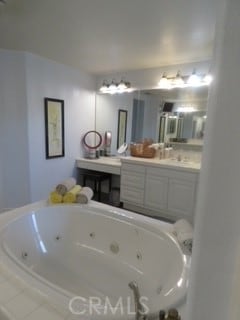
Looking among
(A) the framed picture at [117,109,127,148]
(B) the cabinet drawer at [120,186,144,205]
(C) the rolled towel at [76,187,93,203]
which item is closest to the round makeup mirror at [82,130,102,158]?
(A) the framed picture at [117,109,127,148]

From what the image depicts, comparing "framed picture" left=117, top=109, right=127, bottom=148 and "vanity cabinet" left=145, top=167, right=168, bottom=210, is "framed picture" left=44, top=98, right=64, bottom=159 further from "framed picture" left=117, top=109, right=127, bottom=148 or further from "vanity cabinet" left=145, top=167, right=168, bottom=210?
"vanity cabinet" left=145, top=167, right=168, bottom=210

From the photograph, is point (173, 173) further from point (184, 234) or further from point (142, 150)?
point (184, 234)

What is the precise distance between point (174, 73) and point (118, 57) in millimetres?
918

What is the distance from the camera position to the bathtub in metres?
1.81

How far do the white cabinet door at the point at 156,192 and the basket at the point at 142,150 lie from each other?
1.50 feet

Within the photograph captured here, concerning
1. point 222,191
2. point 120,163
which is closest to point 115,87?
point 120,163

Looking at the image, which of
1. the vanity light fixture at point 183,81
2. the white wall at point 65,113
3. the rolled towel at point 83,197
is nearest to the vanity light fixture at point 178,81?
the vanity light fixture at point 183,81

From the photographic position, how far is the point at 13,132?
10.4ft

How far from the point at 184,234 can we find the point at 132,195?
5.87 ft

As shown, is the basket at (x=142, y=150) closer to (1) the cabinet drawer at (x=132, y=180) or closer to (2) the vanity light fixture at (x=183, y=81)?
(1) the cabinet drawer at (x=132, y=180)

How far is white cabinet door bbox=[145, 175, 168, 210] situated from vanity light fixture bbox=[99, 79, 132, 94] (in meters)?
1.66

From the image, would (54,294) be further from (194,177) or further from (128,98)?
(128,98)

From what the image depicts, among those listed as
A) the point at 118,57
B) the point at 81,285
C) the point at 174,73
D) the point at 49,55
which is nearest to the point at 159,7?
the point at 118,57

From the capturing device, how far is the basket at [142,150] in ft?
11.9
